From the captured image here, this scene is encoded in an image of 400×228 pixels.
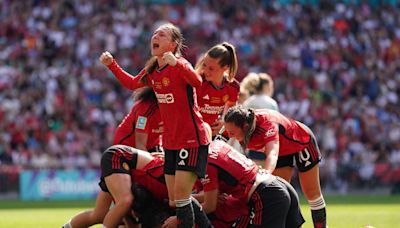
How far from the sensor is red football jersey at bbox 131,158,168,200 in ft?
28.1

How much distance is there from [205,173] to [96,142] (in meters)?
14.6

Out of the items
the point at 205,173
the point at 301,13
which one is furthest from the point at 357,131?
the point at 205,173

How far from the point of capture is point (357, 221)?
1257 cm

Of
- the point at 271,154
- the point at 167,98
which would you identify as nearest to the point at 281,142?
the point at 271,154

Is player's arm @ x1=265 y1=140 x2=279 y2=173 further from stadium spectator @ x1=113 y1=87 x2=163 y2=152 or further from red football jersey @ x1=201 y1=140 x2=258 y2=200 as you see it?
stadium spectator @ x1=113 y1=87 x2=163 y2=152

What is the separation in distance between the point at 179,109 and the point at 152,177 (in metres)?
0.79

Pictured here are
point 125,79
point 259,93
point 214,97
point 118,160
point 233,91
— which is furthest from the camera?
point 259,93

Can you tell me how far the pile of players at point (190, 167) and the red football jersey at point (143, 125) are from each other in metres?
1.28

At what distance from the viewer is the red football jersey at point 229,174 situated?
8180mm

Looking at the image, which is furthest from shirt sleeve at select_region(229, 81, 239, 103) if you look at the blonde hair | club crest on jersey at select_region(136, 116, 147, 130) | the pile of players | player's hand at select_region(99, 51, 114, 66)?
player's hand at select_region(99, 51, 114, 66)

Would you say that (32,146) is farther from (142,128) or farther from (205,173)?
(205,173)

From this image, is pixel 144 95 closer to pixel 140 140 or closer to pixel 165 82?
pixel 140 140

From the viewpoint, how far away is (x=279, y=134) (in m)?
8.98

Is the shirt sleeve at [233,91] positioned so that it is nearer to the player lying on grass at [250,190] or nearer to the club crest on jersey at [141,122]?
the club crest on jersey at [141,122]
